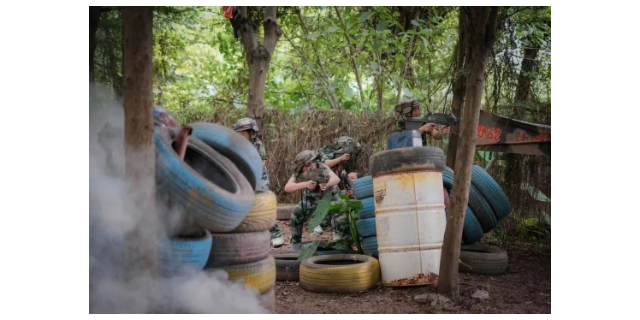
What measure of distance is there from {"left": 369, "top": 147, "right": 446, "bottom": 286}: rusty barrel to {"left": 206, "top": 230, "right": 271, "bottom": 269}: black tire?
5.86 ft

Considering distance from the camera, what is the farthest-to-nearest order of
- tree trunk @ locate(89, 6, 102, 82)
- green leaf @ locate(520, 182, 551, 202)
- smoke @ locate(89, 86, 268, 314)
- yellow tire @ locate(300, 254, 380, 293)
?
green leaf @ locate(520, 182, 551, 202) → yellow tire @ locate(300, 254, 380, 293) → tree trunk @ locate(89, 6, 102, 82) → smoke @ locate(89, 86, 268, 314)

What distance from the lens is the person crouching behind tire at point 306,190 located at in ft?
25.7

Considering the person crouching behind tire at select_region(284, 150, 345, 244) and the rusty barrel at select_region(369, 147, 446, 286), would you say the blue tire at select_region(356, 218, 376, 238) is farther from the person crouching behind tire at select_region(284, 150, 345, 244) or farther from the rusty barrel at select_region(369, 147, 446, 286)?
the person crouching behind tire at select_region(284, 150, 345, 244)

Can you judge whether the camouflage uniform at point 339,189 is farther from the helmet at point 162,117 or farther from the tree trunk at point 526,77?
the helmet at point 162,117

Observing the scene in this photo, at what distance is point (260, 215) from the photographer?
434 centimetres

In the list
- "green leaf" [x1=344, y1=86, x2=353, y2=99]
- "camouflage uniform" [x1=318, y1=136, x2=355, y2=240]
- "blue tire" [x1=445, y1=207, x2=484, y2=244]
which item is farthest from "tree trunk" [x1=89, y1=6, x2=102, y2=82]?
"green leaf" [x1=344, y1=86, x2=353, y2=99]

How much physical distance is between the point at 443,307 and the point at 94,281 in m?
2.83

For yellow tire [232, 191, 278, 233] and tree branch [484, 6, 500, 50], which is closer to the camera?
yellow tire [232, 191, 278, 233]

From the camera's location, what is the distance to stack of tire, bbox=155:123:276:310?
12.1ft

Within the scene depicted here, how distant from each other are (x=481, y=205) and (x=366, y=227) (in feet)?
4.34

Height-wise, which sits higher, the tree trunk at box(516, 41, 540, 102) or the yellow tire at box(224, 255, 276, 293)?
the tree trunk at box(516, 41, 540, 102)

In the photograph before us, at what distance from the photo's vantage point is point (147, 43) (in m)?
3.60

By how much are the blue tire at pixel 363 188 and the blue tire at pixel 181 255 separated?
3164 mm

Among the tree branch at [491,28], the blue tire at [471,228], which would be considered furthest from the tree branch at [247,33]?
the tree branch at [491,28]
